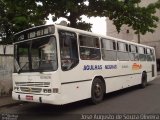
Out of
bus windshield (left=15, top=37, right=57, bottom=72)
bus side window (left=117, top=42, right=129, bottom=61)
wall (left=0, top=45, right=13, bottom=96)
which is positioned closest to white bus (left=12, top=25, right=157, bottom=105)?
bus windshield (left=15, top=37, right=57, bottom=72)

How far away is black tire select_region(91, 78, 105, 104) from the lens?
10.4m

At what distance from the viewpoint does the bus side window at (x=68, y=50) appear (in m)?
8.90

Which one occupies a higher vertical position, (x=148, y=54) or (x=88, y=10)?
(x=88, y=10)

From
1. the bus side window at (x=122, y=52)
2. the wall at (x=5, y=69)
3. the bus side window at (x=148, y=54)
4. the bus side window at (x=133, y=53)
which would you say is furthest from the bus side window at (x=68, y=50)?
the bus side window at (x=148, y=54)

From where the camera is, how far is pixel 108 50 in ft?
38.4

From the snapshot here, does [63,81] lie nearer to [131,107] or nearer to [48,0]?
[131,107]

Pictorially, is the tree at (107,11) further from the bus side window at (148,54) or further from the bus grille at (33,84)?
the bus grille at (33,84)

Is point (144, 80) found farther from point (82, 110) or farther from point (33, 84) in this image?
point (33, 84)

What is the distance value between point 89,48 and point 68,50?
1.37 m

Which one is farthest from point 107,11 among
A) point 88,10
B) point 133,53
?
point 133,53

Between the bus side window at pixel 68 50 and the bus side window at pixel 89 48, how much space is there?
397 millimetres

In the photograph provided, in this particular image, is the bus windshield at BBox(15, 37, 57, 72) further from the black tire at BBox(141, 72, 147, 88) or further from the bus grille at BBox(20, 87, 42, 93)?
the black tire at BBox(141, 72, 147, 88)

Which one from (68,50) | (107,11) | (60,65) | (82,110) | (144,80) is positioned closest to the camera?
(60,65)

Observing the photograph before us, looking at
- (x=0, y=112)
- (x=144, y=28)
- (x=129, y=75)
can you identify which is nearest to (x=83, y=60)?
(x=0, y=112)
